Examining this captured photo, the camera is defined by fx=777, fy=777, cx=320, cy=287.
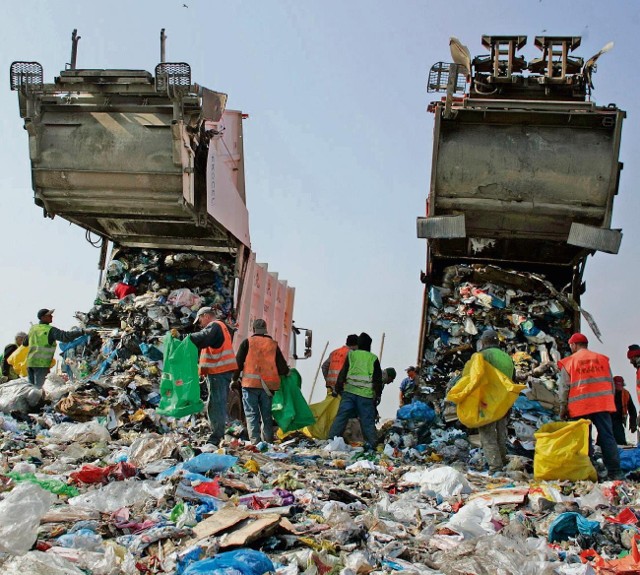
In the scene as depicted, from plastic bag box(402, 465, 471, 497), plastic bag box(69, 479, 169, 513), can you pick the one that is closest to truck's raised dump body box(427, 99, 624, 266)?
plastic bag box(402, 465, 471, 497)

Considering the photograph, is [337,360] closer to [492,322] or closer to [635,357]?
[492,322]

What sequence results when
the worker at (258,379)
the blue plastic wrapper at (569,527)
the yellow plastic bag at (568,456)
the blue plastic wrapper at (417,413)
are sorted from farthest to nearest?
the blue plastic wrapper at (417,413) → the worker at (258,379) → the yellow plastic bag at (568,456) → the blue plastic wrapper at (569,527)

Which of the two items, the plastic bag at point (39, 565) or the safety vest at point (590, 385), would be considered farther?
the safety vest at point (590, 385)

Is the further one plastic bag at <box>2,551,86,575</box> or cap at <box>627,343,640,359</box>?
cap at <box>627,343,640,359</box>

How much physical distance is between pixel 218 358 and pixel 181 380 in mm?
336

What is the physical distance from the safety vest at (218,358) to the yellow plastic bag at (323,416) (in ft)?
4.33

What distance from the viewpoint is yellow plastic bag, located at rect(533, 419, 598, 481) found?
16.4 feet

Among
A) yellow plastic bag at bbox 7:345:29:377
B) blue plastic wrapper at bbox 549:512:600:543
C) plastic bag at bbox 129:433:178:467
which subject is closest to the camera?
blue plastic wrapper at bbox 549:512:600:543

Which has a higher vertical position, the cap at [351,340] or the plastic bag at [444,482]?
the cap at [351,340]

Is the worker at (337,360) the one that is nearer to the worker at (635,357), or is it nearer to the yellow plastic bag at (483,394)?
the yellow plastic bag at (483,394)

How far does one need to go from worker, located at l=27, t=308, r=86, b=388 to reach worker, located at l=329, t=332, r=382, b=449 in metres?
2.83

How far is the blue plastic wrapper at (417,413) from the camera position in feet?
22.4

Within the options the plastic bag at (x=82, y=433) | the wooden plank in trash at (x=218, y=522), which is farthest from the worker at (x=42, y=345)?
the wooden plank in trash at (x=218, y=522)

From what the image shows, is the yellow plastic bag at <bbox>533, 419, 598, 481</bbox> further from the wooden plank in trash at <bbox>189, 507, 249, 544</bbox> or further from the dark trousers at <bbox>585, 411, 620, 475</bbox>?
the wooden plank in trash at <bbox>189, 507, 249, 544</bbox>
